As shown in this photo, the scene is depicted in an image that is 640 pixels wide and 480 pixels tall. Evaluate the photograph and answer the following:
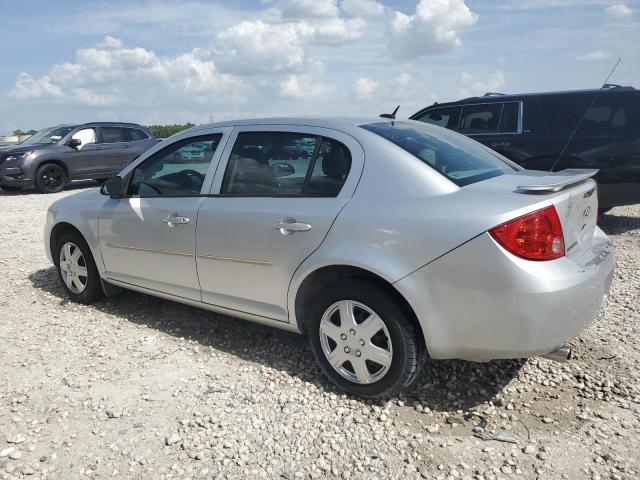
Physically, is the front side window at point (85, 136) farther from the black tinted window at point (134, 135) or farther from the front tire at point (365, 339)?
the front tire at point (365, 339)

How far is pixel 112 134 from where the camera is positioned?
14.6 m

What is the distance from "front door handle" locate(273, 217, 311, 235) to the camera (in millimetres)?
3198

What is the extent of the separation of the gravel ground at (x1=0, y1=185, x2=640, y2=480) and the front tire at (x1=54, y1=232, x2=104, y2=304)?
469 mm

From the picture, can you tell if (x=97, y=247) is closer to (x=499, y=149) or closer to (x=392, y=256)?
(x=392, y=256)

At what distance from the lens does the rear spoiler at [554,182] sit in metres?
2.71

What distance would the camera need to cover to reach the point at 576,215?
2.94m

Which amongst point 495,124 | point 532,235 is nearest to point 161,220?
point 532,235

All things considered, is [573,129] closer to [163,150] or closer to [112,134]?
[163,150]

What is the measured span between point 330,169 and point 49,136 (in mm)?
12890

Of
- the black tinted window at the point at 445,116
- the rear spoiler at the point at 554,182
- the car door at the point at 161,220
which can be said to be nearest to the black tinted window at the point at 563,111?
the black tinted window at the point at 445,116

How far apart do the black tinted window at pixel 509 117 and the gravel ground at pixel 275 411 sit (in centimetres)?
376

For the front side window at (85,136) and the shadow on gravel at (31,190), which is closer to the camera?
the shadow on gravel at (31,190)

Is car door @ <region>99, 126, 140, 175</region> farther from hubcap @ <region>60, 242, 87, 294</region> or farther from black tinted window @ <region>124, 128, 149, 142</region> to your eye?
hubcap @ <region>60, 242, 87, 294</region>

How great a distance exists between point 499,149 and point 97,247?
545 centimetres
